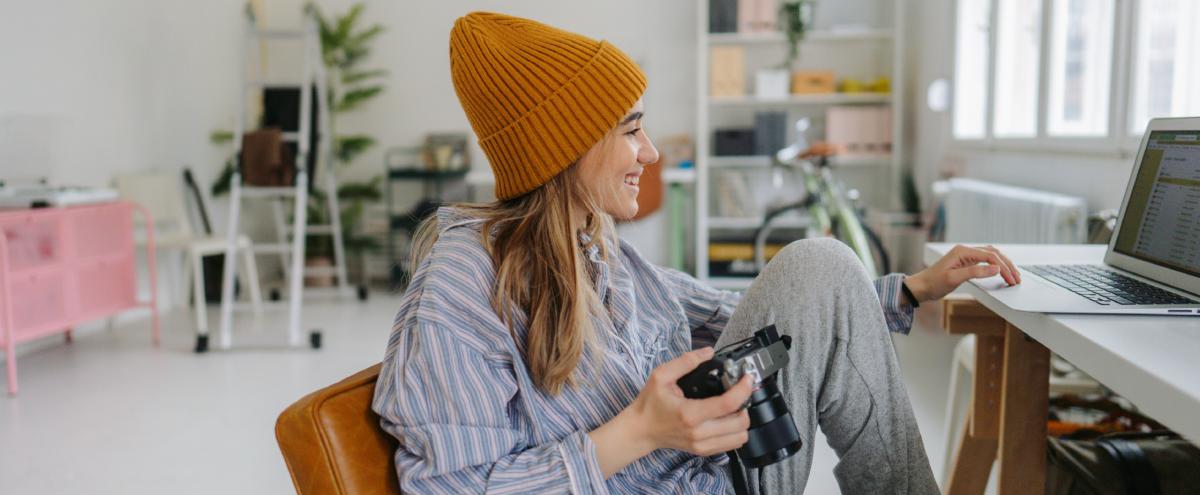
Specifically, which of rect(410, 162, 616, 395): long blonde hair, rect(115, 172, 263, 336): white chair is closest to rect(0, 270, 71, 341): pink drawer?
rect(115, 172, 263, 336): white chair

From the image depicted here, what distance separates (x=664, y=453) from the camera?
1.09 m

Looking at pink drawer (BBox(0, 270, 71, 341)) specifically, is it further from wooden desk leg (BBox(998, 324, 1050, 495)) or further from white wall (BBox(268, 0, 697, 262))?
wooden desk leg (BBox(998, 324, 1050, 495))

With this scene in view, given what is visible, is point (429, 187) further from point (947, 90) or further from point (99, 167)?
point (947, 90)

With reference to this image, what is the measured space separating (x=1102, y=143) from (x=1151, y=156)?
1.55 meters

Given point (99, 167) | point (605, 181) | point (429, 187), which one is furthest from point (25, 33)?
point (605, 181)

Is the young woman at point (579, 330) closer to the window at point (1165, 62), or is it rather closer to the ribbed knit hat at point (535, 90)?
the ribbed knit hat at point (535, 90)

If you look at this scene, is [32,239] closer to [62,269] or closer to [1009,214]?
[62,269]

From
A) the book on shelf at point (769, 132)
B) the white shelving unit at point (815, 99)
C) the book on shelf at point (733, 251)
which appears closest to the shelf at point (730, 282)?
the white shelving unit at point (815, 99)

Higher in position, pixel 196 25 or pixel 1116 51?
pixel 196 25

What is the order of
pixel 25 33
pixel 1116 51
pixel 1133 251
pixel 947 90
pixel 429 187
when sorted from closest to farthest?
pixel 1133 251, pixel 1116 51, pixel 25 33, pixel 947 90, pixel 429 187

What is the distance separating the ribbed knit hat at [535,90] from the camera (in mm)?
1058

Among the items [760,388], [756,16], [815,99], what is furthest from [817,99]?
[760,388]

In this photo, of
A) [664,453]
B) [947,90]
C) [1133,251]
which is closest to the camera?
[664,453]

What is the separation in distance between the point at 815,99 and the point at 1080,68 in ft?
6.77
